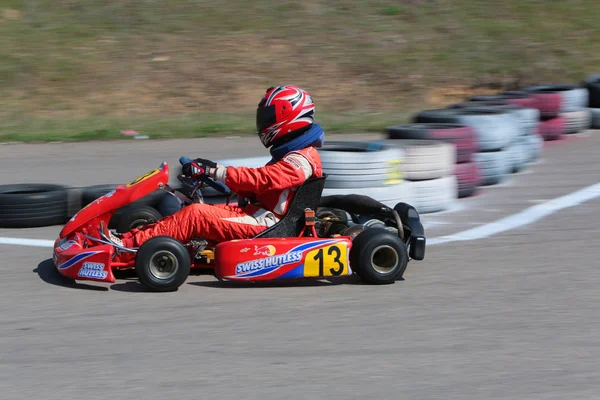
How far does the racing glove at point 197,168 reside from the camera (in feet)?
16.7

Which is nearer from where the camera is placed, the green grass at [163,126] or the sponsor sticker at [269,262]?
the sponsor sticker at [269,262]

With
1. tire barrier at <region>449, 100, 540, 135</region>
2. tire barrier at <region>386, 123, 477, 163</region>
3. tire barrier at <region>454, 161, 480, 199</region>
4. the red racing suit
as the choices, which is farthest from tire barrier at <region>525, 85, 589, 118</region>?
the red racing suit

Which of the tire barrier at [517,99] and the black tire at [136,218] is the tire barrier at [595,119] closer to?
the tire barrier at [517,99]

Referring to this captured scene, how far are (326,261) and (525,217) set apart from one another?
261 centimetres

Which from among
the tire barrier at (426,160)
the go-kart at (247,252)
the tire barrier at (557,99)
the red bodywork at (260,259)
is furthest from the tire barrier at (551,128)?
the red bodywork at (260,259)

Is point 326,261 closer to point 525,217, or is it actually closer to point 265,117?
point 265,117

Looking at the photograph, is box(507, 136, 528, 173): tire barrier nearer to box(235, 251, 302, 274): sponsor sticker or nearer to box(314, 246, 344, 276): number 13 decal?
box(314, 246, 344, 276): number 13 decal

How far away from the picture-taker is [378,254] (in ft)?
16.7

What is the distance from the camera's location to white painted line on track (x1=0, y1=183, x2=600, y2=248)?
629 centimetres

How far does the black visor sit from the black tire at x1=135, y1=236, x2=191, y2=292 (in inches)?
36.0

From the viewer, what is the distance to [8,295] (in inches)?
195

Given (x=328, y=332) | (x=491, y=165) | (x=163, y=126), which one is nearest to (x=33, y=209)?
(x=328, y=332)

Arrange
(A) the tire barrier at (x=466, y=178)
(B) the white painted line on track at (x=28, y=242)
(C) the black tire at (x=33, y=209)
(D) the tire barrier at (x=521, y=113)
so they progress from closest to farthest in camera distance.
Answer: (B) the white painted line on track at (x=28, y=242)
(C) the black tire at (x=33, y=209)
(A) the tire barrier at (x=466, y=178)
(D) the tire barrier at (x=521, y=113)

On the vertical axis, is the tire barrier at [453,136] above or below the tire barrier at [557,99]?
below
